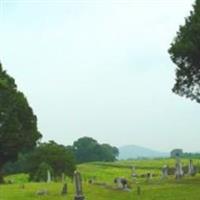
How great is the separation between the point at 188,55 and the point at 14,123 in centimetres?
2753

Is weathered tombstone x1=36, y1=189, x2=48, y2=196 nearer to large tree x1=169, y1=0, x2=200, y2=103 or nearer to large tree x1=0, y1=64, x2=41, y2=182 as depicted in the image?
large tree x1=169, y1=0, x2=200, y2=103

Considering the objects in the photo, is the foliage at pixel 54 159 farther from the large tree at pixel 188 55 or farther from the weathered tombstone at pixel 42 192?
the weathered tombstone at pixel 42 192

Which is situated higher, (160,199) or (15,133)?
(15,133)

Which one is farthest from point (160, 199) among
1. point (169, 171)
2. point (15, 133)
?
point (15, 133)

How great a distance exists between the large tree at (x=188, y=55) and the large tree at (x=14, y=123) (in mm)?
23339

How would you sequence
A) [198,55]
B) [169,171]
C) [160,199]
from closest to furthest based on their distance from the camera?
[160,199], [198,55], [169,171]

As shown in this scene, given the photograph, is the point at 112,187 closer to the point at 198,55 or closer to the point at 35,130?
the point at 198,55

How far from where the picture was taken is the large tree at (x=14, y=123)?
2948 inches

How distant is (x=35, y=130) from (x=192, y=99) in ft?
82.8

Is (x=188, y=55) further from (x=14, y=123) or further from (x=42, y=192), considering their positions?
(x=14, y=123)

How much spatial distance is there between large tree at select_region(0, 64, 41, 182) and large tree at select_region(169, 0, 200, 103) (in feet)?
76.6

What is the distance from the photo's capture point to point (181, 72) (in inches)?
2306

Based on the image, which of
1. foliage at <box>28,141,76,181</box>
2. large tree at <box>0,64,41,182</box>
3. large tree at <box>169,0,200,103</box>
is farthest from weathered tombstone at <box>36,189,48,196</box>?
foliage at <box>28,141,76,181</box>

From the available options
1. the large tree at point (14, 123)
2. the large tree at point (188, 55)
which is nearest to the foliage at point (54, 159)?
the large tree at point (14, 123)
